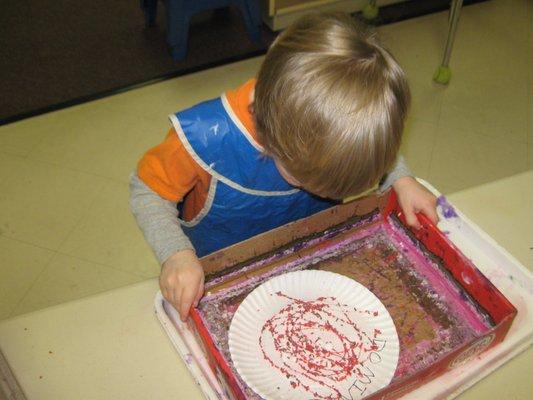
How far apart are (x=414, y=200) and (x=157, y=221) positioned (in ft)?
1.28

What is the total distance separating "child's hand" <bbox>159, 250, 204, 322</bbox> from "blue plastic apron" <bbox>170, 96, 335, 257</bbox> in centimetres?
18

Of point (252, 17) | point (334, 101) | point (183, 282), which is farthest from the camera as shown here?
point (252, 17)

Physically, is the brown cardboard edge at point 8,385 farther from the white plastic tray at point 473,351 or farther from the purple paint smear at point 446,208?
the purple paint smear at point 446,208

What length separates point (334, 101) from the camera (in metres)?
0.56

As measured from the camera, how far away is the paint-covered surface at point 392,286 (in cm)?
69

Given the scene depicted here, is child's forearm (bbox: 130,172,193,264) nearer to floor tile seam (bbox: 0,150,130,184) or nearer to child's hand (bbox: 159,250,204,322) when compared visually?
child's hand (bbox: 159,250,204,322)

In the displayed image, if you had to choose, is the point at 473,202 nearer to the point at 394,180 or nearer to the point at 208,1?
the point at 394,180

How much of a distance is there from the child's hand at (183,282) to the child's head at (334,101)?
0.62 ft

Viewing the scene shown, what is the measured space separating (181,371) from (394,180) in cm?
44

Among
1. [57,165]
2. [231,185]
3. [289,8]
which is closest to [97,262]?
[57,165]

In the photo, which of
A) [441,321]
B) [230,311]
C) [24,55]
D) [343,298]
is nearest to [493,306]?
[441,321]

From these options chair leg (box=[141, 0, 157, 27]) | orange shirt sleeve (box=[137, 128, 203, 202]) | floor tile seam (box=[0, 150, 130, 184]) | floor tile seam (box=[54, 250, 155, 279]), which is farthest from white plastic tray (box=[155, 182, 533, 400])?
chair leg (box=[141, 0, 157, 27])

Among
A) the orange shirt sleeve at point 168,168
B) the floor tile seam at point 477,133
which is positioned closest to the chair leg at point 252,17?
the floor tile seam at point 477,133

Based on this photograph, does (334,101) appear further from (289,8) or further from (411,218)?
(289,8)
